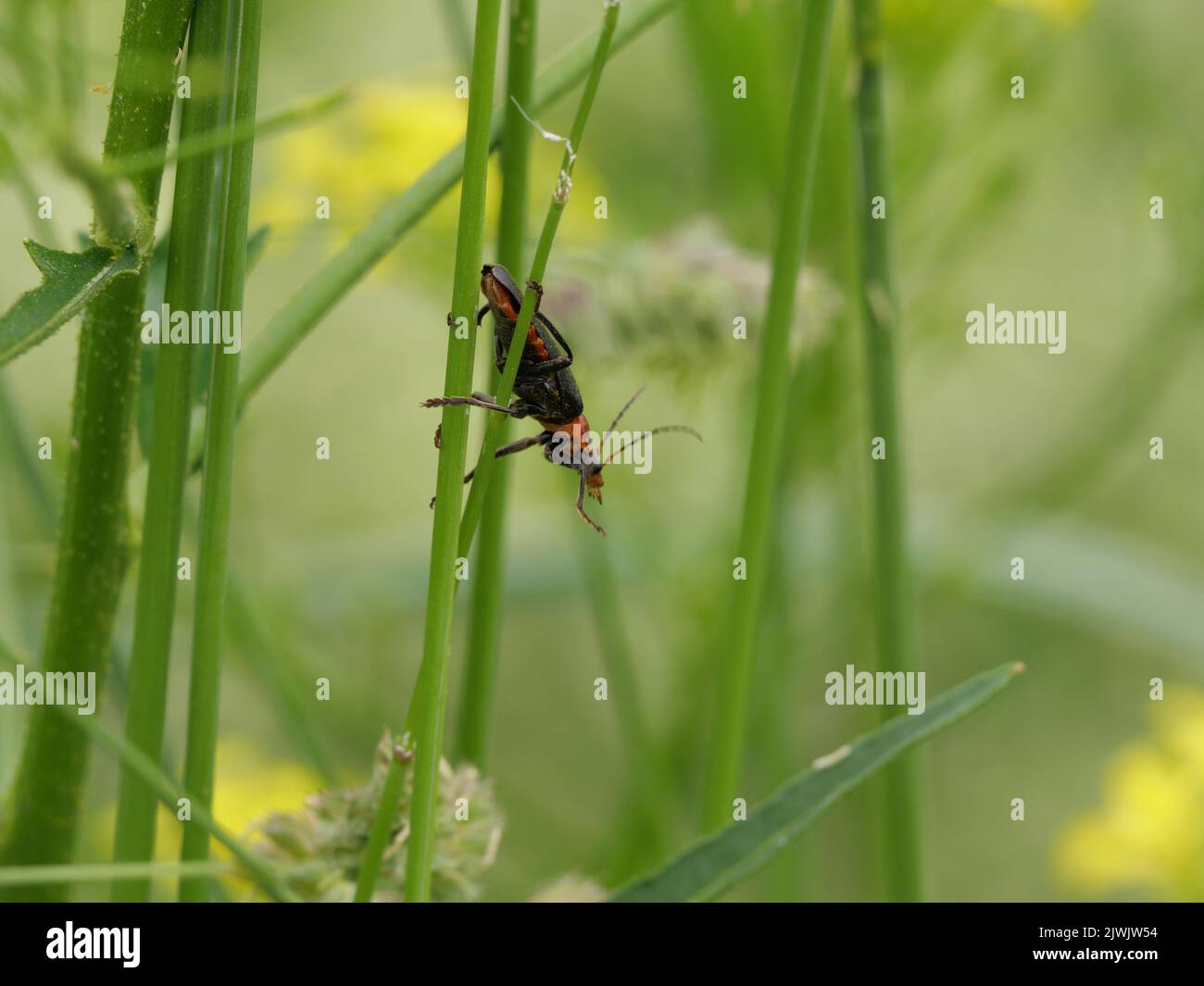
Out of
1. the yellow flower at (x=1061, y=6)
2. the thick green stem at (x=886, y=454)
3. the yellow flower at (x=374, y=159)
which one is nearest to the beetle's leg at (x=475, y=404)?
the thick green stem at (x=886, y=454)

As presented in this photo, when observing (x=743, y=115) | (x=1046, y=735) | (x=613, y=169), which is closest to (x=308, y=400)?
(x=613, y=169)

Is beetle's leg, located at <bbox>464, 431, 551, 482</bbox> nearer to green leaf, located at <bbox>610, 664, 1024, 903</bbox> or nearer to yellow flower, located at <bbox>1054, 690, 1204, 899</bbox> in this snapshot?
green leaf, located at <bbox>610, 664, 1024, 903</bbox>

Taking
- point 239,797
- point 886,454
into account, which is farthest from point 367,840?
point 239,797

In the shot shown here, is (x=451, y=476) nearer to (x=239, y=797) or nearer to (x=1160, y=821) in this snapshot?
(x=239, y=797)

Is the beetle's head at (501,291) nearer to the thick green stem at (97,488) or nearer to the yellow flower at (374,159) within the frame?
the thick green stem at (97,488)

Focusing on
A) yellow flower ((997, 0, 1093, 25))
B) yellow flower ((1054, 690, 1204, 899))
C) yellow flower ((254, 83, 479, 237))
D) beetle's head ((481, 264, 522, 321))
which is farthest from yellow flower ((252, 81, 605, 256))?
yellow flower ((1054, 690, 1204, 899))
